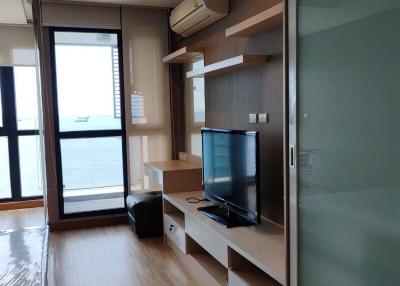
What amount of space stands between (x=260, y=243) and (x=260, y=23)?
143 cm

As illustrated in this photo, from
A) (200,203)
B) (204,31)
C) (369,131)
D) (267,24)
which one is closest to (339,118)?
(369,131)

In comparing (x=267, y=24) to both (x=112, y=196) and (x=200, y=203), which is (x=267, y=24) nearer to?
(x=200, y=203)

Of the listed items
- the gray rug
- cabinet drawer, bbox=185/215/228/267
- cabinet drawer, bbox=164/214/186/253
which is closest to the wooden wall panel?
cabinet drawer, bbox=185/215/228/267

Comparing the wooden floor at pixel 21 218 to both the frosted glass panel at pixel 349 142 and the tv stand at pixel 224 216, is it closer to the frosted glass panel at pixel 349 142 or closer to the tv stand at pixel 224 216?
the tv stand at pixel 224 216

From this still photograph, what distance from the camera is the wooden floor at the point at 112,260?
320 cm

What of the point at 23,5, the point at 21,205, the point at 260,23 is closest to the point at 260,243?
the point at 260,23

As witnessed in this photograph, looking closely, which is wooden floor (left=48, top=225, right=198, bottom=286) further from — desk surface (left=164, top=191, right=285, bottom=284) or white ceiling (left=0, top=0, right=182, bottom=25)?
white ceiling (left=0, top=0, right=182, bottom=25)

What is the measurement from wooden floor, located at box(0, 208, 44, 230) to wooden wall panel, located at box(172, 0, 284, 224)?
2.75 meters

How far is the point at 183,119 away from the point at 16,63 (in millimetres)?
2496

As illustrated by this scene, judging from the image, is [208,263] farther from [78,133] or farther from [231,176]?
[78,133]

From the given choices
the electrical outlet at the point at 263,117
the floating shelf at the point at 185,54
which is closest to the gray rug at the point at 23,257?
the electrical outlet at the point at 263,117

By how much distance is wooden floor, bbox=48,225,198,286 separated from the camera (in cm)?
320

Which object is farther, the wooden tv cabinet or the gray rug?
the wooden tv cabinet

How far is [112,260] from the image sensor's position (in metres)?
3.63
